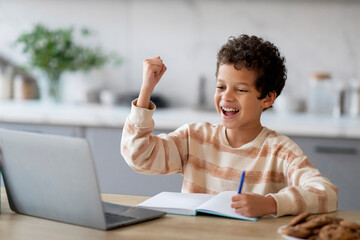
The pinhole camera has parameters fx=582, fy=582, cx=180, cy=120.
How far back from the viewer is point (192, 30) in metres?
3.57

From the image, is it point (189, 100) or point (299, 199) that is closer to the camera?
point (299, 199)

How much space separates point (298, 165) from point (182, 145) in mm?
382

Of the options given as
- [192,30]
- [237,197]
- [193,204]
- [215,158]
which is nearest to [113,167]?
[192,30]

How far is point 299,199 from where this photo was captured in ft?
4.67

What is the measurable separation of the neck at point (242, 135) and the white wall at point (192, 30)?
1.74 m

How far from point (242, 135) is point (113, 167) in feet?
4.87

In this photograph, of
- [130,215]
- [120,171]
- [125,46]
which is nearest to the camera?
[130,215]

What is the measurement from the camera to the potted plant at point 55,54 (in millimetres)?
3494

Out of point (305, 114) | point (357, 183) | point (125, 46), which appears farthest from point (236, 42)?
point (125, 46)

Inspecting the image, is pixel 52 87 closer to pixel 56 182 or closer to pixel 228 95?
pixel 228 95

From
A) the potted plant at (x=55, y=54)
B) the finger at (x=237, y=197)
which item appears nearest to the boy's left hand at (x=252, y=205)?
the finger at (x=237, y=197)

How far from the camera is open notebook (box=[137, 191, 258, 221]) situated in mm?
1368

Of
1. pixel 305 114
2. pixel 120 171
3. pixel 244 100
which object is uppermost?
pixel 244 100

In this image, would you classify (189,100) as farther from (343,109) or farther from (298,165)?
(298,165)
